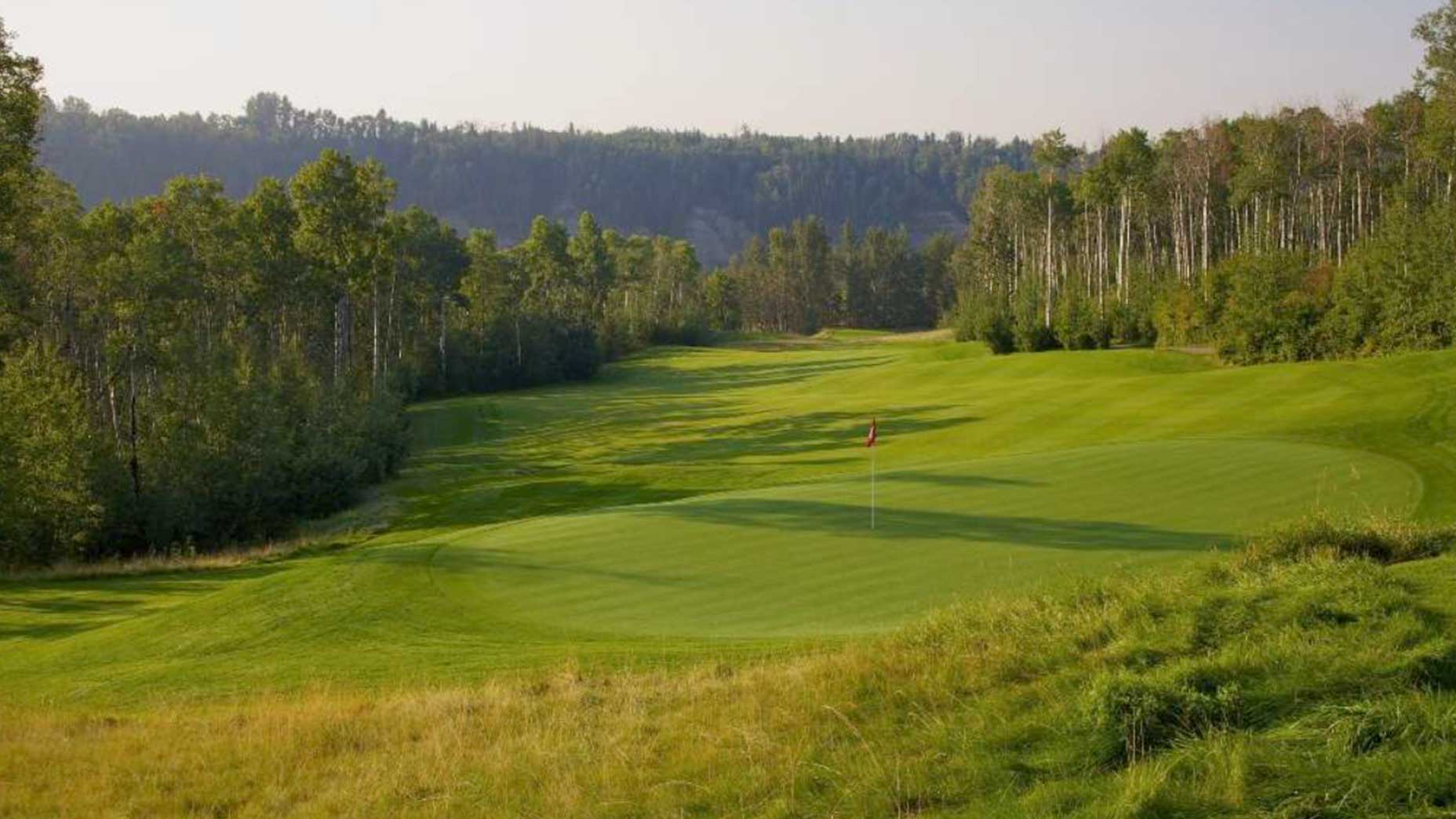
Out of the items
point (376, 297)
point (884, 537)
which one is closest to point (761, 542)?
point (884, 537)

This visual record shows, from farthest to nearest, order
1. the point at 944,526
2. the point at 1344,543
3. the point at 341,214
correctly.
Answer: the point at 341,214, the point at 944,526, the point at 1344,543

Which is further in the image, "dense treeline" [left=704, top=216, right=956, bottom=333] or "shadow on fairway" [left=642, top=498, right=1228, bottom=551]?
"dense treeline" [left=704, top=216, right=956, bottom=333]

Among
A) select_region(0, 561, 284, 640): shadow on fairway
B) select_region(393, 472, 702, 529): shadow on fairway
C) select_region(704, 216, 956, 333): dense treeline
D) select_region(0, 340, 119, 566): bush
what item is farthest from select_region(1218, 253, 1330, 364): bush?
select_region(704, 216, 956, 333): dense treeline

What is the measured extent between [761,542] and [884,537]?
2.12 m

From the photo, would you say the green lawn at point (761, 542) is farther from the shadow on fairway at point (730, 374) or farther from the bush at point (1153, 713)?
the shadow on fairway at point (730, 374)

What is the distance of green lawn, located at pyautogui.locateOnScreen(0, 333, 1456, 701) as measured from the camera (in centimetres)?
1644

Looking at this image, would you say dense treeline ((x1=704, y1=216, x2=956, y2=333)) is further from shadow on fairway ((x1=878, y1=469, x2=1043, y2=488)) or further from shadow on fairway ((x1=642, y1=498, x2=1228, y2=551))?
shadow on fairway ((x1=642, y1=498, x2=1228, y2=551))

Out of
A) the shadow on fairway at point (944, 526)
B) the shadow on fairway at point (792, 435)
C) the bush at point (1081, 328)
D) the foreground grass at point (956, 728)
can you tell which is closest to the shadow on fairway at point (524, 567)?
the shadow on fairway at point (944, 526)

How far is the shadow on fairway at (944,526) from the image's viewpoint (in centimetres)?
2017

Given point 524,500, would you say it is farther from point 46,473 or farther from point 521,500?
point 46,473

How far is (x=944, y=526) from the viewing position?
2164cm

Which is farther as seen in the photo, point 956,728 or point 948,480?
point 948,480

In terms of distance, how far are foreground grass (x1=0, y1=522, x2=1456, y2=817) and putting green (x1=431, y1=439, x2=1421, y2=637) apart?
4.92 meters

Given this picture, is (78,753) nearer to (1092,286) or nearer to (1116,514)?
(1116,514)
